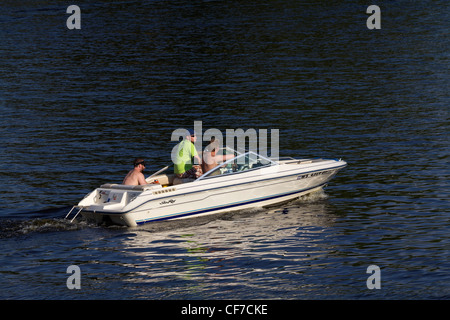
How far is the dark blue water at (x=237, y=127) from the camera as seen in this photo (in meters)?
18.5

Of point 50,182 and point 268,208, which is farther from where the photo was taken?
point 50,182

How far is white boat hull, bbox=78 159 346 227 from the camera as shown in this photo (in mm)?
22047

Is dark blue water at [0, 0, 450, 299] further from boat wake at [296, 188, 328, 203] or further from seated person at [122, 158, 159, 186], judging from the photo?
seated person at [122, 158, 159, 186]

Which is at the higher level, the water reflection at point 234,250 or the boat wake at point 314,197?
the boat wake at point 314,197

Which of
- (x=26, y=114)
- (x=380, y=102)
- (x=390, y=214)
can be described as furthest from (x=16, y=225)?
(x=380, y=102)

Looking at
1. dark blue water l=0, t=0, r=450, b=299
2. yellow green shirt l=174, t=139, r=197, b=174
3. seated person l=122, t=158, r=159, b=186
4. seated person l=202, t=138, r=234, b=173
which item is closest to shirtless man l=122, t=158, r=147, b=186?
seated person l=122, t=158, r=159, b=186

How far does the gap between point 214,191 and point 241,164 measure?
1.39 m

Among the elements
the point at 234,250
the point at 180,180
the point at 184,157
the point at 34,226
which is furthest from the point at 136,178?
the point at 234,250

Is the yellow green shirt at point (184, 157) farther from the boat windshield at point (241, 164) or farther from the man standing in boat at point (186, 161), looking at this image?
the boat windshield at point (241, 164)

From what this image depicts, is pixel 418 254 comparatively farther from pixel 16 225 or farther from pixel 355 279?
pixel 16 225

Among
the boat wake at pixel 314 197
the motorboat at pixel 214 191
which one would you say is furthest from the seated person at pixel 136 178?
the boat wake at pixel 314 197

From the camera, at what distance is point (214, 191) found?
76.1 ft

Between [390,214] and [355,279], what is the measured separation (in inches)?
228

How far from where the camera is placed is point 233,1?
8138 centimetres
